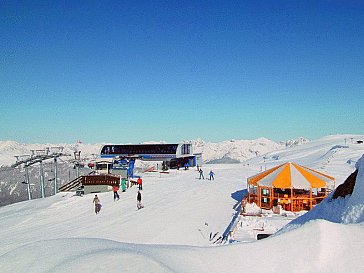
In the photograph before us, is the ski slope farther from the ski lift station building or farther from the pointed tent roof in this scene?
the ski lift station building

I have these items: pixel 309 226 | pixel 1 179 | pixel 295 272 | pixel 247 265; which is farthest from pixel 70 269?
pixel 1 179

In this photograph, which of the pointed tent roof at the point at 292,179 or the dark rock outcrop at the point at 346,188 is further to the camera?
the pointed tent roof at the point at 292,179

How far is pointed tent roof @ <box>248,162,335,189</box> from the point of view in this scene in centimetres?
1973

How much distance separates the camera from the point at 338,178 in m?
27.6

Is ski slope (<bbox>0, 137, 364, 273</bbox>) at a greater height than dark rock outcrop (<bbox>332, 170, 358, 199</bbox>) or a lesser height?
lesser

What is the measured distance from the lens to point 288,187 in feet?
64.1

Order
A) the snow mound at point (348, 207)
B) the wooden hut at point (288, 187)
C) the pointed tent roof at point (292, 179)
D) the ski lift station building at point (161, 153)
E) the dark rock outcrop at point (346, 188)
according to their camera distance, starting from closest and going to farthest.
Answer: the snow mound at point (348, 207), the dark rock outcrop at point (346, 188), the wooden hut at point (288, 187), the pointed tent roof at point (292, 179), the ski lift station building at point (161, 153)

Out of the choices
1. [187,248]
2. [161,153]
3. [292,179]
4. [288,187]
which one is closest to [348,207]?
[187,248]

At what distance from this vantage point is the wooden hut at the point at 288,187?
62.5 feet

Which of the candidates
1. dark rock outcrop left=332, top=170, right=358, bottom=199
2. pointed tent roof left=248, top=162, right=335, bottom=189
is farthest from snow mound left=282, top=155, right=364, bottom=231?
pointed tent roof left=248, top=162, right=335, bottom=189

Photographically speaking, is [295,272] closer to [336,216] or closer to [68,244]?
[336,216]

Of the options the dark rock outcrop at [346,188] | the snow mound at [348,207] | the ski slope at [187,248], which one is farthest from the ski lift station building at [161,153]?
the snow mound at [348,207]

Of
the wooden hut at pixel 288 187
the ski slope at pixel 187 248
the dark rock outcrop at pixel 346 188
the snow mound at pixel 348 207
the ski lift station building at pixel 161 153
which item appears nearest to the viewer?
the ski slope at pixel 187 248

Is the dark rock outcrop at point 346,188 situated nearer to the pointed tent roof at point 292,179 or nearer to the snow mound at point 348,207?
the snow mound at point 348,207
